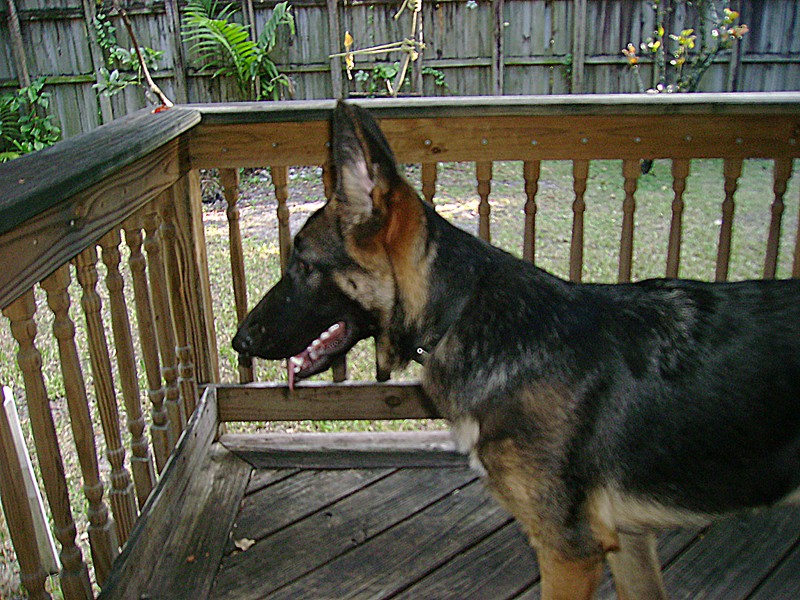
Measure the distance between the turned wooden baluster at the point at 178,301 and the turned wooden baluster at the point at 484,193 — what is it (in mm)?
1174

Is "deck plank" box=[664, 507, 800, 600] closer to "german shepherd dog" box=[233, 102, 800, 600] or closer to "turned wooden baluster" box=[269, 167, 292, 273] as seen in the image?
"german shepherd dog" box=[233, 102, 800, 600]

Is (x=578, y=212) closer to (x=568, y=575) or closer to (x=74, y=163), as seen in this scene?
(x=568, y=575)

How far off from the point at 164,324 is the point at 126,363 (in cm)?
38

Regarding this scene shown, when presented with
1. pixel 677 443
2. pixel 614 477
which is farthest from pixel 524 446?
pixel 677 443

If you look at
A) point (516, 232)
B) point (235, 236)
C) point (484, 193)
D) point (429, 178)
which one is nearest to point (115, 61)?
point (516, 232)

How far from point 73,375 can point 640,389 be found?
1.43 meters

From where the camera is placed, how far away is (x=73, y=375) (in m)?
1.71

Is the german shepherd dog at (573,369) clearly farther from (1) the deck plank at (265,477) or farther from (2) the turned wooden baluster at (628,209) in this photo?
(1) the deck plank at (265,477)

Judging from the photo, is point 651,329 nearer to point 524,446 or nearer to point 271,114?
point 524,446

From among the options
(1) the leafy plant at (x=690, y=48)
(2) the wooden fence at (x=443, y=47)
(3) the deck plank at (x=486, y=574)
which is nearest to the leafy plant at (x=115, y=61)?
(2) the wooden fence at (x=443, y=47)

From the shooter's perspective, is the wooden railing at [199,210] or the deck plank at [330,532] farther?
the deck plank at [330,532]

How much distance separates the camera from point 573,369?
1.65 meters

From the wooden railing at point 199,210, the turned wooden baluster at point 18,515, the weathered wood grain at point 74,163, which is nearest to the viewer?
the weathered wood grain at point 74,163

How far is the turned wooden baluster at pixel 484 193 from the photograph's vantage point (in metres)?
2.63
